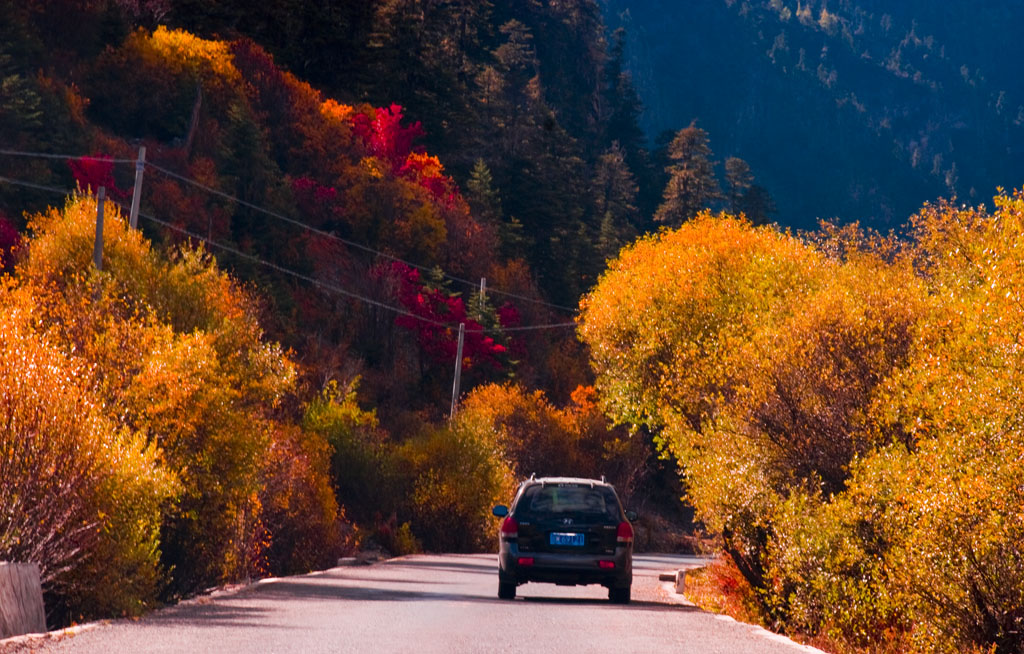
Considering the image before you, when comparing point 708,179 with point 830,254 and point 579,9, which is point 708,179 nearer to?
point 579,9

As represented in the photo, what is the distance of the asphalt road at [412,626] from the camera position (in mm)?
13977

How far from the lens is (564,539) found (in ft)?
71.7

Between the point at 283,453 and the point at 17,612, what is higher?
the point at 283,453

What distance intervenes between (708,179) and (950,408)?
96.9 m

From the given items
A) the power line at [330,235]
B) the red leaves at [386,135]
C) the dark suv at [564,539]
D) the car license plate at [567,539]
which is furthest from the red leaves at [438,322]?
the car license plate at [567,539]

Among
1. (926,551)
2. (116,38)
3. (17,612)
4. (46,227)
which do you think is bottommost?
(17,612)

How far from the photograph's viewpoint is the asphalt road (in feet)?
45.9

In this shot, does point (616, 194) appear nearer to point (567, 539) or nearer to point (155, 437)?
point (567, 539)

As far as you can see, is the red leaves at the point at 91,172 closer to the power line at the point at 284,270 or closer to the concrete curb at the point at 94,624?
the power line at the point at 284,270

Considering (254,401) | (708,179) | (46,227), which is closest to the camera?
(254,401)

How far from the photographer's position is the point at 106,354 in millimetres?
23109

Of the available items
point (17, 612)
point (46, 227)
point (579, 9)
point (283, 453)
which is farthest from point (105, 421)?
point (579, 9)

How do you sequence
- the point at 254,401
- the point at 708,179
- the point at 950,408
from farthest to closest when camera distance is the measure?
1. the point at 708,179
2. the point at 254,401
3. the point at 950,408

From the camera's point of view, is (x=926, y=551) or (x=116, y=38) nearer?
(x=926, y=551)
